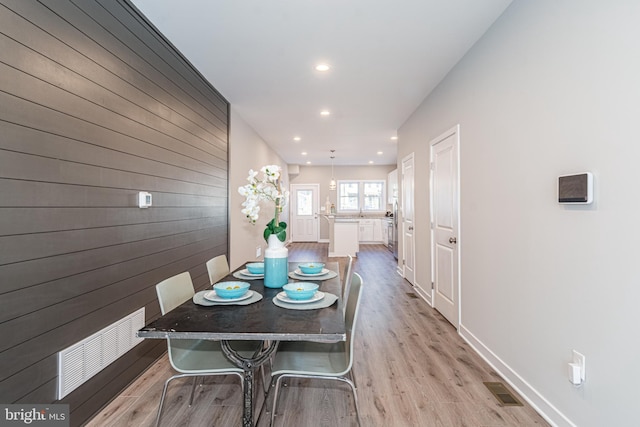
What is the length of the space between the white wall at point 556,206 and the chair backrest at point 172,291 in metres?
2.22

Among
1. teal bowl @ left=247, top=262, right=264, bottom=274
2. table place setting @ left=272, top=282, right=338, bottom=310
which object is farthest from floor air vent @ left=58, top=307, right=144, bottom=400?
table place setting @ left=272, top=282, right=338, bottom=310

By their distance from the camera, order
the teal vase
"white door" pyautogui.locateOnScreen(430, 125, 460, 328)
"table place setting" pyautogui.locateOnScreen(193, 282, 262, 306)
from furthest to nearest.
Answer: "white door" pyautogui.locateOnScreen(430, 125, 460, 328)
the teal vase
"table place setting" pyautogui.locateOnScreen(193, 282, 262, 306)

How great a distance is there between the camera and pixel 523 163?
2021 millimetres

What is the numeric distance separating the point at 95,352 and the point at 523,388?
2759 mm

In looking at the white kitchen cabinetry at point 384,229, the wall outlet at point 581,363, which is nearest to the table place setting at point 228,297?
the wall outlet at point 581,363

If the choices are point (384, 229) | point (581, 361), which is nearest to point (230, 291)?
point (581, 361)

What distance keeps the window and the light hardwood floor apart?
302 inches

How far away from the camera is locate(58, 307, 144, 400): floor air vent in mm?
1617

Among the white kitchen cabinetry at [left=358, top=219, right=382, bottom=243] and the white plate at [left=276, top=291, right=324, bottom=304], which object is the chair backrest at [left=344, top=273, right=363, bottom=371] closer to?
the white plate at [left=276, top=291, right=324, bottom=304]

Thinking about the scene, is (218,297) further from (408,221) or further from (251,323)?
(408,221)

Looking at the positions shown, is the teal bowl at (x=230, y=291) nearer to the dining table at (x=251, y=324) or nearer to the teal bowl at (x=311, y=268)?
the dining table at (x=251, y=324)

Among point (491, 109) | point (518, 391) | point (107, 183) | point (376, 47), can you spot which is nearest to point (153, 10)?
point (107, 183)

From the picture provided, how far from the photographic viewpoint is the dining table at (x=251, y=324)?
4.07 feet

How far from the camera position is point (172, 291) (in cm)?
181
